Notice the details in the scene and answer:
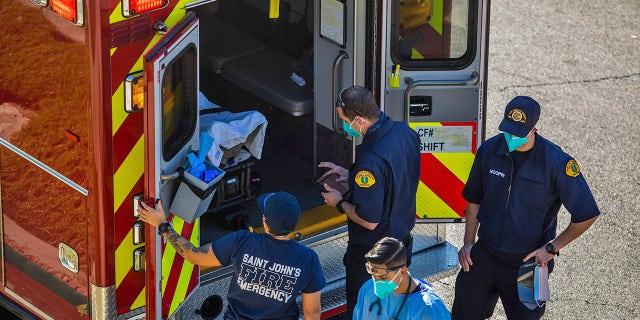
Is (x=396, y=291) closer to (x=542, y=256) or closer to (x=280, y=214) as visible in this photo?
(x=280, y=214)

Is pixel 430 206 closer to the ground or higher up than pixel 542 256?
closer to the ground

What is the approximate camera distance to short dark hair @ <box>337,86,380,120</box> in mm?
5176

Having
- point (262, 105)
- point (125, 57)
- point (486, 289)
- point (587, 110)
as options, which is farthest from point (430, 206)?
point (587, 110)

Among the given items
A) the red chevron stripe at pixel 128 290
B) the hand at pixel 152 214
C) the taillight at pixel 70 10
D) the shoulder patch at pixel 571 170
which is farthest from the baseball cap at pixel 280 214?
the shoulder patch at pixel 571 170

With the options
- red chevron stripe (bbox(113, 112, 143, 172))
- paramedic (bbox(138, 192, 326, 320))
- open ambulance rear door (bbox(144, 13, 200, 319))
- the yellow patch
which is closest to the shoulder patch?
the yellow patch

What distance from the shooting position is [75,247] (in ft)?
15.9

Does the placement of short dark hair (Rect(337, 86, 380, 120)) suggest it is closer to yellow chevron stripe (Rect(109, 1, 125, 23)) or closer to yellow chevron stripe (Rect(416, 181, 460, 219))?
yellow chevron stripe (Rect(416, 181, 460, 219))

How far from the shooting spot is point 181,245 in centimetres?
476

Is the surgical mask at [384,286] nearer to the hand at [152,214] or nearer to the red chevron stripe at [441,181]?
the hand at [152,214]

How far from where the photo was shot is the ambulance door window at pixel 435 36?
5883mm

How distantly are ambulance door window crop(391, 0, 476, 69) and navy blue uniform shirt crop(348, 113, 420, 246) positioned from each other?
0.69 metres

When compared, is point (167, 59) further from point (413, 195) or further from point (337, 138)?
point (337, 138)

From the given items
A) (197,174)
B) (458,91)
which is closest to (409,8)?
(458,91)

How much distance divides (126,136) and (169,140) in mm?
330
